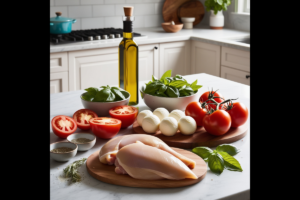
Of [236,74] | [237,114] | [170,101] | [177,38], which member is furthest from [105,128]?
[177,38]

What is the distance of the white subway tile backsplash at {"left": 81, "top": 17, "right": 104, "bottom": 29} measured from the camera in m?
3.56

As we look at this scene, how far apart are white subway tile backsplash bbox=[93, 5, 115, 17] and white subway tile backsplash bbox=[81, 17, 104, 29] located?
53mm

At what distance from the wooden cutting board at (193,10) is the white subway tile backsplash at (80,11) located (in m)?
1.08

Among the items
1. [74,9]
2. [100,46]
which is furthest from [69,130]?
[74,9]

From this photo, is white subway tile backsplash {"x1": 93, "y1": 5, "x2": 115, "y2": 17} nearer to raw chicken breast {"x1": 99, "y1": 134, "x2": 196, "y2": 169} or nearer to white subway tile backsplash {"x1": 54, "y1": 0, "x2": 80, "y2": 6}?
white subway tile backsplash {"x1": 54, "y1": 0, "x2": 80, "y2": 6}

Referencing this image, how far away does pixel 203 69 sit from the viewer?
133 inches

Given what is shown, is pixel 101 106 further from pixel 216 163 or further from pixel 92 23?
pixel 92 23

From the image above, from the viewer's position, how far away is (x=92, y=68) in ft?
9.66

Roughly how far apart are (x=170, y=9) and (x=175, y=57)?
854 millimetres

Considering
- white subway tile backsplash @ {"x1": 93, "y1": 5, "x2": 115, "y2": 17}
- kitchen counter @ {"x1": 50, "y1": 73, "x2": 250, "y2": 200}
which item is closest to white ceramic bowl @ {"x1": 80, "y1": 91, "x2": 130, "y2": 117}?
kitchen counter @ {"x1": 50, "y1": 73, "x2": 250, "y2": 200}

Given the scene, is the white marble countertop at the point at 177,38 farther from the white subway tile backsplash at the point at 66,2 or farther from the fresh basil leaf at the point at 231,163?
the fresh basil leaf at the point at 231,163

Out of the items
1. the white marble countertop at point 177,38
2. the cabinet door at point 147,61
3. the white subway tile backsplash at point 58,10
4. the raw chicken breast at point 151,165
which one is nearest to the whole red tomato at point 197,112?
the raw chicken breast at point 151,165
